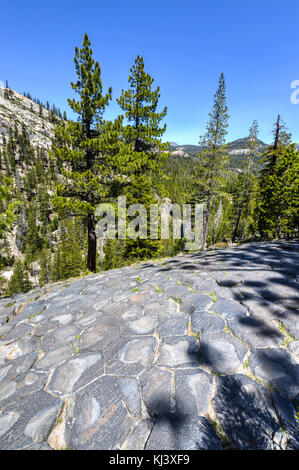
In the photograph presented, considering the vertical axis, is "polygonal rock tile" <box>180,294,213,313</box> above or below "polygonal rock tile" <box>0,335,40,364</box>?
above

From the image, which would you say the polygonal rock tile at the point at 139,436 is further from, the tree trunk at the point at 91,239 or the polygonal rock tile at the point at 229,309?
the tree trunk at the point at 91,239

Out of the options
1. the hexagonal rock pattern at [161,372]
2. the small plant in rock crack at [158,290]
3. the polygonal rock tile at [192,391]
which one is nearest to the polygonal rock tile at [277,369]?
the hexagonal rock pattern at [161,372]

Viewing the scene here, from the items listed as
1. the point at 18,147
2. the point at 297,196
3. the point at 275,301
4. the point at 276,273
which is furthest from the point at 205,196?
the point at 18,147

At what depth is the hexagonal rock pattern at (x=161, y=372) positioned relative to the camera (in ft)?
4.69

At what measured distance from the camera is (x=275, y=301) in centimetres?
290

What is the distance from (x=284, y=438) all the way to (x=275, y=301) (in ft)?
6.52

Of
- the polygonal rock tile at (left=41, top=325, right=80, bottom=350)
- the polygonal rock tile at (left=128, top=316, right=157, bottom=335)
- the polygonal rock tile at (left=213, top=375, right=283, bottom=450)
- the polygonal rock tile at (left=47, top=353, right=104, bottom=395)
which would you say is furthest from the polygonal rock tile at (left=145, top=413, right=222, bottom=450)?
the polygonal rock tile at (left=41, top=325, right=80, bottom=350)

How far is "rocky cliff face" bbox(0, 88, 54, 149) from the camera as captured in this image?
112m

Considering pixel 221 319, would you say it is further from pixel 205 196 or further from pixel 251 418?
pixel 205 196

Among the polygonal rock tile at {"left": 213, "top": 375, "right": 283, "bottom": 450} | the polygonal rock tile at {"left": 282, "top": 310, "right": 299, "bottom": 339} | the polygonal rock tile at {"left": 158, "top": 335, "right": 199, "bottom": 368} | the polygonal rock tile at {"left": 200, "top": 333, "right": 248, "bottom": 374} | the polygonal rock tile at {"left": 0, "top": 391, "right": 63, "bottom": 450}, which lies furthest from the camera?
the polygonal rock tile at {"left": 282, "top": 310, "right": 299, "bottom": 339}

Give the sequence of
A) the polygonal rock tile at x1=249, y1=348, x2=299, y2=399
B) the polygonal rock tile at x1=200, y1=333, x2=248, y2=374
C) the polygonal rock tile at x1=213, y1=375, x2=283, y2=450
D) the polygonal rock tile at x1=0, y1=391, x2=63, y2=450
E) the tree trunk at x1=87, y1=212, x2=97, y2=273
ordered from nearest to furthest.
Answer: the polygonal rock tile at x1=213, y1=375, x2=283, y2=450
the polygonal rock tile at x1=0, y1=391, x2=63, y2=450
the polygonal rock tile at x1=249, y1=348, x2=299, y2=399
the polygonal rock tile at x1=200, y1=333, x2=248, y2=374
the tree trunk at x1=87, y1=212, x2=97, y2=273

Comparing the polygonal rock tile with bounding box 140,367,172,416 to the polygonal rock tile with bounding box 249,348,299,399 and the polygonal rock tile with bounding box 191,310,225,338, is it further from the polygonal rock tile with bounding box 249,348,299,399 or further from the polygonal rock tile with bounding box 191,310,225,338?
the polygonal rock tile with bounding box 249,348,299,399

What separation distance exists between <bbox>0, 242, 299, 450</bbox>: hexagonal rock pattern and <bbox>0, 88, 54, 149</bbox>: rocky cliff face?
5568 inches

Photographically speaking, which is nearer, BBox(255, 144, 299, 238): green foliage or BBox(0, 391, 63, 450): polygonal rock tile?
BBox(0, 391, 63, 450): polygonal rock tile
